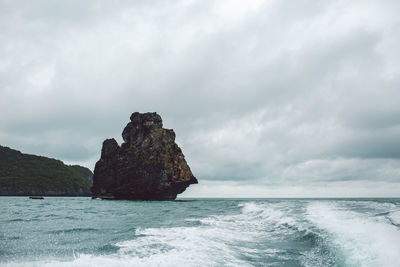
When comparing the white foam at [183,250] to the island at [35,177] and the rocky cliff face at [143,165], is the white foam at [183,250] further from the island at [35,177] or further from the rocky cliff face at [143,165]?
the island at [35,177]

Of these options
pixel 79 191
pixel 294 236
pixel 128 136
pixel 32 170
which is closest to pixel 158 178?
pixel 128 136

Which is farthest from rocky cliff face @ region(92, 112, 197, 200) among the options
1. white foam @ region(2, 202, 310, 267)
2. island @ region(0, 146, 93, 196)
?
island @ region(0, 146, 93, 196)

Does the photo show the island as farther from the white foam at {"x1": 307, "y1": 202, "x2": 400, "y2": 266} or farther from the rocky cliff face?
the white foam at {"x1": 307, "y1": 202, "x2": 400, "y2": 266}

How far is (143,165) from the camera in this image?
244 feet

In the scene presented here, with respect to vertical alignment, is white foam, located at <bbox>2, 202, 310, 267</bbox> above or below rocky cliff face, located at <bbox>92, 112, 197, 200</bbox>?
below

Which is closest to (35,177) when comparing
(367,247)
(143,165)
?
(143,165)

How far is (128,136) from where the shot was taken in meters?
82.8

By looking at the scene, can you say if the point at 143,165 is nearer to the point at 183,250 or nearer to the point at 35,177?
the point at 183,250

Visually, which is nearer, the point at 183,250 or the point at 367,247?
the point at 367,247

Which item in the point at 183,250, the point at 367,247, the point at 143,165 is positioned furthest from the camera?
the point at 143,165

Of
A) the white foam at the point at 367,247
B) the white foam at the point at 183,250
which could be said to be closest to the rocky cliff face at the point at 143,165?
the white foam at the point at 183,250

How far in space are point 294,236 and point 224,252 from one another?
16.6 ft

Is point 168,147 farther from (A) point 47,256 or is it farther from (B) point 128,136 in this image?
(A) point 47,256

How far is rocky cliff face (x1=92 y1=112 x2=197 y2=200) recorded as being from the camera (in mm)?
72938
